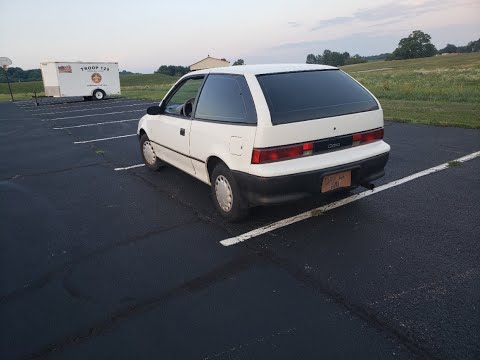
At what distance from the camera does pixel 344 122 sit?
3795 millimetres

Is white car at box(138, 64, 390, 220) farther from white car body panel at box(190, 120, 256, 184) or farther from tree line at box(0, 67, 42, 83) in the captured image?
tree line at box(0, 67, 42, 83)

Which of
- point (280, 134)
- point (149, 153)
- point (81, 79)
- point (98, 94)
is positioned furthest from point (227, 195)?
point (98, 94)

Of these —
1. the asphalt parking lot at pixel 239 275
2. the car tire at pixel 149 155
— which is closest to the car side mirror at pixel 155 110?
the car tire at pixel 149 155

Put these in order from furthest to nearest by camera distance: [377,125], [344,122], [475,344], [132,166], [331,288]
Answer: [132,166] < [377,125] < [344,122] < [331,288] < [475,344]

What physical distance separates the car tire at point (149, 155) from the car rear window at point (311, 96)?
2.90 m

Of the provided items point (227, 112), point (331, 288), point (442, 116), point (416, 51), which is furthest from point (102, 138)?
point (416, 51)

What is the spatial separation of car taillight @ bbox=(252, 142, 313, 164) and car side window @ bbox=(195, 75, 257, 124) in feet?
1.04

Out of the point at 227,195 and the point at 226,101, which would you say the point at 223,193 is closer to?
the point at 227,195

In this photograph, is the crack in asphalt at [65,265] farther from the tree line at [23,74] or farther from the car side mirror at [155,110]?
the tree line at [23,74]

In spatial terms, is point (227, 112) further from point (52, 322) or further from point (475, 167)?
point (475, 167)

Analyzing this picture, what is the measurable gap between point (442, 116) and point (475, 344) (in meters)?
9.24

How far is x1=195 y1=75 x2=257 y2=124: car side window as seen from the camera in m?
3.68

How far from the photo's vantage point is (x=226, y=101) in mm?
4027

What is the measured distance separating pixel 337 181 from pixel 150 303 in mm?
2215
